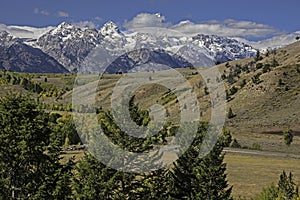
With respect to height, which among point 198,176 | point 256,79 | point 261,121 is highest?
point 256,79

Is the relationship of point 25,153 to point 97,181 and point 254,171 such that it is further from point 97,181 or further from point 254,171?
point 254,171

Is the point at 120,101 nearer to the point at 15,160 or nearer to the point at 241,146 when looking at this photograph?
the point at 15,160

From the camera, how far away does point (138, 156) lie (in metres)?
29.9

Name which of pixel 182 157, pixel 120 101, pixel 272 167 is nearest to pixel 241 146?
pixel 272 167

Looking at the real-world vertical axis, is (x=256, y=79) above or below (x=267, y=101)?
above

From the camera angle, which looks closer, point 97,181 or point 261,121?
point 97,181

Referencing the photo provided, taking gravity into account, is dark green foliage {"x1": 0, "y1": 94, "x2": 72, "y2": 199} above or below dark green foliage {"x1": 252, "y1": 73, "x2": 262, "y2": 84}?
below

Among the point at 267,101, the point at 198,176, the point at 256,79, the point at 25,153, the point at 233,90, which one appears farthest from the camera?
the point at 233,90

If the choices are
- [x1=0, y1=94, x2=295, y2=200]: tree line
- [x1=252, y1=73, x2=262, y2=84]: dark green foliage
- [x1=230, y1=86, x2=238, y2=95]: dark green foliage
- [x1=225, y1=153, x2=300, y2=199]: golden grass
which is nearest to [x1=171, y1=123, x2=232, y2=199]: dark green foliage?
[x1=0, y1=94, x2=295, y2=200]: tree line

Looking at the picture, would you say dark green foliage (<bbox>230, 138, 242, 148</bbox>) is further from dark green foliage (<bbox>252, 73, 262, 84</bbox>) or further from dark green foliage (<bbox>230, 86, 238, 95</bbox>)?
dark green foliage (<bbox>230, 86, 238, 95</bbox>)

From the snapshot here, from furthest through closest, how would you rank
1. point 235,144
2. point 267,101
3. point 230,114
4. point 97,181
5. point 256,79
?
point 256,79 < point 267,101 < point 230,114 < point 235,144 < point 97,181

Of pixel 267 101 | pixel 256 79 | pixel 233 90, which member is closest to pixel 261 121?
pixel 267 101

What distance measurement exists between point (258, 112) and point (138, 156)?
132418 millimetres

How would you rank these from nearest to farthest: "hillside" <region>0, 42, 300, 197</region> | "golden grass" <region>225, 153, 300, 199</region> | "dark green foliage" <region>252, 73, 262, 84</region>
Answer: "golden grass" <region>225, 153, 300, 199</region>, "hillside" <region>0, 42, 300, 197</region>, "dark green foliage" <region>252, 73, 262, 84</region>
